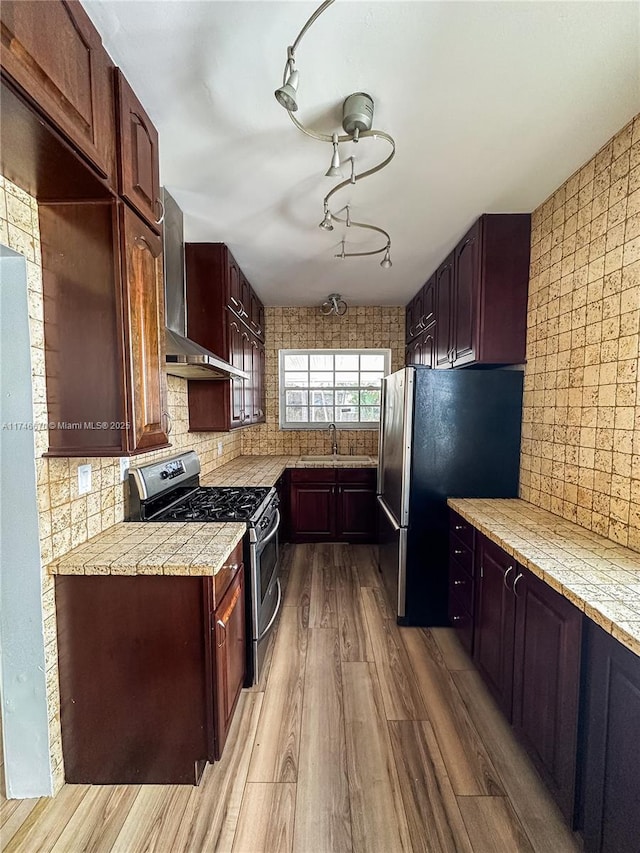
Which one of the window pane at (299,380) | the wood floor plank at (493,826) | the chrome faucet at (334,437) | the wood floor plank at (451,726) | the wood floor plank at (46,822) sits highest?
the window pane at (299,380)

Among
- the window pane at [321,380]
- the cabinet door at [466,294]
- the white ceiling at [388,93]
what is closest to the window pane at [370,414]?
the window pane at [321,380]

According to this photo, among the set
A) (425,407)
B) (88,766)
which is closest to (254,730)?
(88,766)

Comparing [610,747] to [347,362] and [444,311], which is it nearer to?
[444,311]

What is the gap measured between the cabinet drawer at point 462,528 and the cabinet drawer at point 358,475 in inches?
55.8

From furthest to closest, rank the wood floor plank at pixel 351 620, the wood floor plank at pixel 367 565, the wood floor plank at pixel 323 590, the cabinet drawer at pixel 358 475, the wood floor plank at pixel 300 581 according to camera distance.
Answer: the cabinet drawer at pixel 358 475 < the wood floor plank at pixel 367 565 < the wood floor plank at pixel 300 581 < the wood floor plank at pixel 323 590 < the wood floor plank at pixel 351 620

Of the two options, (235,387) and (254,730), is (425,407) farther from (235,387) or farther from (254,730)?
(254,730)

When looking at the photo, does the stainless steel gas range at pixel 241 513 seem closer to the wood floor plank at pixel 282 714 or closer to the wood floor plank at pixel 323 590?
the wood floor plank at pixel 282 714

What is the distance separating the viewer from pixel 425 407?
88.0 inches

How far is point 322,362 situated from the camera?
4324 millimetres

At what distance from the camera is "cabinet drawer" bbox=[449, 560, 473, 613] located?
1.99m

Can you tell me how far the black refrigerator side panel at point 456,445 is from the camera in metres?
2.24

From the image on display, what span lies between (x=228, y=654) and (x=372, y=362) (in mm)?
3433

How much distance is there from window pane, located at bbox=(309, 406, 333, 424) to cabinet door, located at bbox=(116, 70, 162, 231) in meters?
2.97

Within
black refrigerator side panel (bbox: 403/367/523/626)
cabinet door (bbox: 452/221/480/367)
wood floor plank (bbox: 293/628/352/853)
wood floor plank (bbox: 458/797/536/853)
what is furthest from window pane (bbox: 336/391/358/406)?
wood floor plank (bbox: 458/797/536/853)
